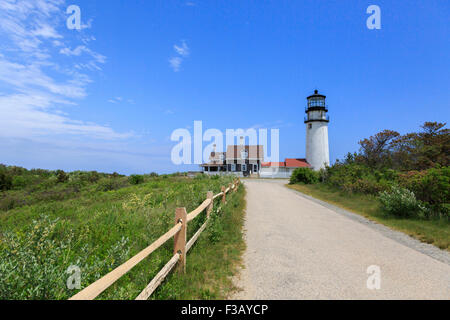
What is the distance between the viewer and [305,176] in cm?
2839

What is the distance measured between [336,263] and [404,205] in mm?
6779

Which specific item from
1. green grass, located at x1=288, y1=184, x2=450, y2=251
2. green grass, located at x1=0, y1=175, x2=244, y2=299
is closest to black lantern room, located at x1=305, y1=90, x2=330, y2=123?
green grass, located at x1=288, y1=184, x2=450, y2=251

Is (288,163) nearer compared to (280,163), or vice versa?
(288,163)

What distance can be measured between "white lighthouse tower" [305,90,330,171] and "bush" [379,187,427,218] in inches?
1242

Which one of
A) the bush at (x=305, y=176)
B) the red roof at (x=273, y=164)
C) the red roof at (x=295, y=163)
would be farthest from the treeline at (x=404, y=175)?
the red roof at (x=273, y=164)

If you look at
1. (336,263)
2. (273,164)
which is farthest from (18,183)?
(273,164)

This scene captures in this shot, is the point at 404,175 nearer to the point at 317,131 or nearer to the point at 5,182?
the point at 317,131

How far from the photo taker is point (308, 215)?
1030 cm

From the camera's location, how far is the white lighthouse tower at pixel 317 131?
132ft

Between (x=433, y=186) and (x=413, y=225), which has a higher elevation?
(x=433, y=186)

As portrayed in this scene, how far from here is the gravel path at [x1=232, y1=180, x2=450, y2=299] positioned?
150 inches

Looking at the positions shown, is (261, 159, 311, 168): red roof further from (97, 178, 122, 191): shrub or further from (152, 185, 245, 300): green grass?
(152, 185, 245, 300): green grass
